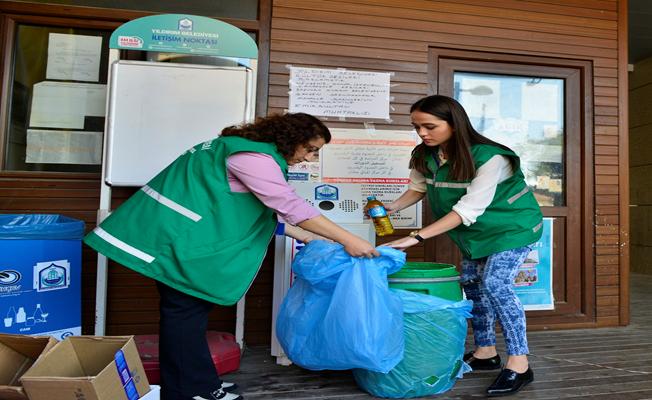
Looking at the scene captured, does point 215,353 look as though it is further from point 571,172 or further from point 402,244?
point 571,172

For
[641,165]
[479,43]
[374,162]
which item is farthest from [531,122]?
[641,165]

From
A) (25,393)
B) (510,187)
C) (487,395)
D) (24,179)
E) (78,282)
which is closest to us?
(25,393)

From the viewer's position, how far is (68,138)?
9.23 feet

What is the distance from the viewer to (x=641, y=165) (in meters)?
6.49

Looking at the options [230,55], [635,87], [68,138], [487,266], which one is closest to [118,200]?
[68,138]

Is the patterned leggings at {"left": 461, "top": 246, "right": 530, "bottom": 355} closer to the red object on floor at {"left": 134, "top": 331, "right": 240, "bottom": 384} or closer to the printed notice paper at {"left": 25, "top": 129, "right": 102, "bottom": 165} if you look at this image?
the red object on floor at {"left": 134, "top": 331, "right": 240, "bottom": 384}

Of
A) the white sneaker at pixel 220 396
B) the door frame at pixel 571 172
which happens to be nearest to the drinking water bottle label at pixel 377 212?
the white sneaker at pixel 220 396

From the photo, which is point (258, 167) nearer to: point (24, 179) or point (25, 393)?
point (25, 393)

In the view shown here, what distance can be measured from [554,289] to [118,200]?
3095 millimetres

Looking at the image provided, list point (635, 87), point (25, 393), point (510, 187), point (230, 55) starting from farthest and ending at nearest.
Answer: point (635, 87)
point (230, 55)
point (510, 187)
point (25, 393)

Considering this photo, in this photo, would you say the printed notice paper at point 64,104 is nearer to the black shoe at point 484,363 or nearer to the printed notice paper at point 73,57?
the printed notice paper at point 73,57

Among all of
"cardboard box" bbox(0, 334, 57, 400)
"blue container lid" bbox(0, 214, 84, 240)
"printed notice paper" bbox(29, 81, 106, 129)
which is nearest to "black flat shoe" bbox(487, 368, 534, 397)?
"cardboard box" bbox(0, 334, 57, 400)

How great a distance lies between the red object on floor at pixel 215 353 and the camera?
6.75 ft

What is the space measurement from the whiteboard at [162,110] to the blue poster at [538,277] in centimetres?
222
